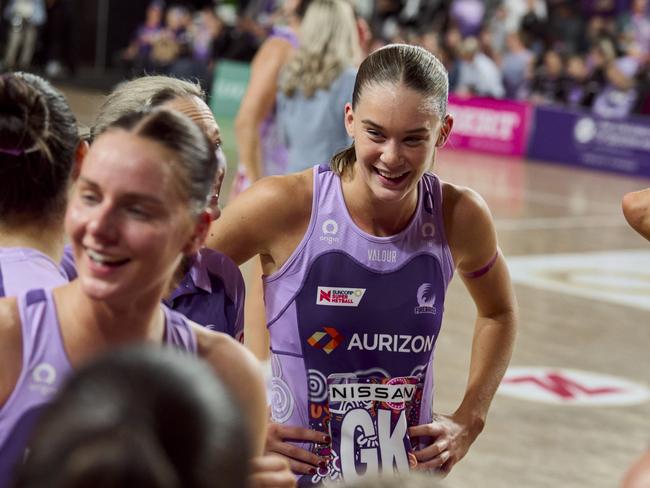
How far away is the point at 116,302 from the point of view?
2.07m

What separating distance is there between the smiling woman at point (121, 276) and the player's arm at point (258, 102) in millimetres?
4136

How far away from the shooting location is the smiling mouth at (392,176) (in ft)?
10.1

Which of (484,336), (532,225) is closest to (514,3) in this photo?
(532,225)

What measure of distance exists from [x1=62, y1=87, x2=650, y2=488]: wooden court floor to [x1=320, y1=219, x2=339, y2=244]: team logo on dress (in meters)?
2.35

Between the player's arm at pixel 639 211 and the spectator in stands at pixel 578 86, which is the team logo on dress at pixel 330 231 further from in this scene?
→ the spectator in stands at pixel 578 86

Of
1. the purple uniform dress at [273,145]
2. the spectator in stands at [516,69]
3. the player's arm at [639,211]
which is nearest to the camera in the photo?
the player's arm at [639,211]

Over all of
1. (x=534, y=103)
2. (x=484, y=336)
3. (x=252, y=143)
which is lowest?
(x=534, y=103)

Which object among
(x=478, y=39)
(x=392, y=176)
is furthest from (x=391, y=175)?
(x=478, y=39)

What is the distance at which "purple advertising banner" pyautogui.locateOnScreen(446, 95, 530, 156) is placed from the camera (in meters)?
18.6

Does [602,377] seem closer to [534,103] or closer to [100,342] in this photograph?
[100,342]

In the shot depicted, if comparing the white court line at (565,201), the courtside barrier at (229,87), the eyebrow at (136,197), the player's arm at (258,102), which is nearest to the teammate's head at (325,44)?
the player's arm at (258,102)

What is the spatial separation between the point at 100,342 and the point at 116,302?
0.29 ft

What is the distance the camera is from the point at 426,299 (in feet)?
10.6

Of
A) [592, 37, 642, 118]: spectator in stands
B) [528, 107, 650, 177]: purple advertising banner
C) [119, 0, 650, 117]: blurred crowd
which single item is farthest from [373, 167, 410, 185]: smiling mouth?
[592, 37, 642, 118]: spectator in stands
